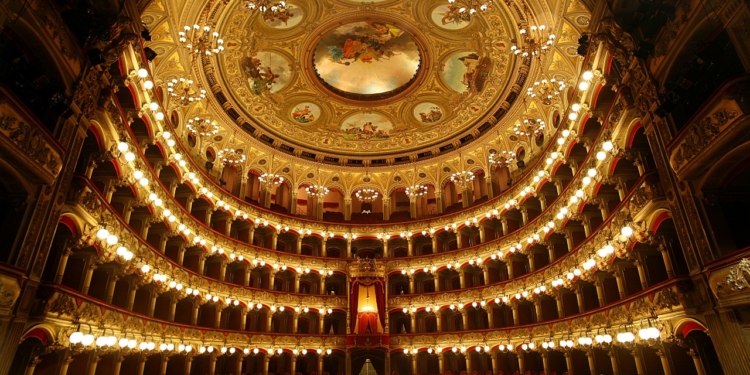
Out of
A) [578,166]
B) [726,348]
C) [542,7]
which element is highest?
[542,7]

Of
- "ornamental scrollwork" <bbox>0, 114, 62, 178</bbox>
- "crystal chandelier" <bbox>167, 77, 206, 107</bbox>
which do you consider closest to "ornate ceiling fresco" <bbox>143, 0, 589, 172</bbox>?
"crystal chandelier" <bbox>167, 77, 206, 107</bbox>

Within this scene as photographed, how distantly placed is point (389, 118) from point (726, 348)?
2526 cm

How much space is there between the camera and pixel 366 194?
35.3m

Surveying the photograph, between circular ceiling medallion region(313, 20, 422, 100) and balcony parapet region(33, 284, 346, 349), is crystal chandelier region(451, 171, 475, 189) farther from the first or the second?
balcony parapet region(33, 284, 346, 349)

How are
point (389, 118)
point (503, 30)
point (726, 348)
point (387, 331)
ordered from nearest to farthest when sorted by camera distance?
point (726, 348)
point (503, 30)
point (387, 331)
point (389, 118)

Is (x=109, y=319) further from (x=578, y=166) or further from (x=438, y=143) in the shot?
(x=438, y=143)

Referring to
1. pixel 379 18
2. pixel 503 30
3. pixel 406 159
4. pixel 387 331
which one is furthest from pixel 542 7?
pixel 387 331

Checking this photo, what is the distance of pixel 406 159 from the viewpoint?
34875 millimetres

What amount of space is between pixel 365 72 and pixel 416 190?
1039 cm

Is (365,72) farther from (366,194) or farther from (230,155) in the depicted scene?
(230,155)

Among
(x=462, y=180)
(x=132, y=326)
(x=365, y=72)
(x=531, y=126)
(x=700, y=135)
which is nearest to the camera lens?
(x=700, y=135)

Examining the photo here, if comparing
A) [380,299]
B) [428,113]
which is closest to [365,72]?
[428,113]

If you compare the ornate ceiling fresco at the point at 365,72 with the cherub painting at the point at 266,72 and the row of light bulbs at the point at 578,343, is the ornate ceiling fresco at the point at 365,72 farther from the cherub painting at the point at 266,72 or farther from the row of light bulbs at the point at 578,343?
the row of light bulbs at the point at 578,343

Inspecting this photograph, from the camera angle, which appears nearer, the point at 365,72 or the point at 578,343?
the point at 578,343
